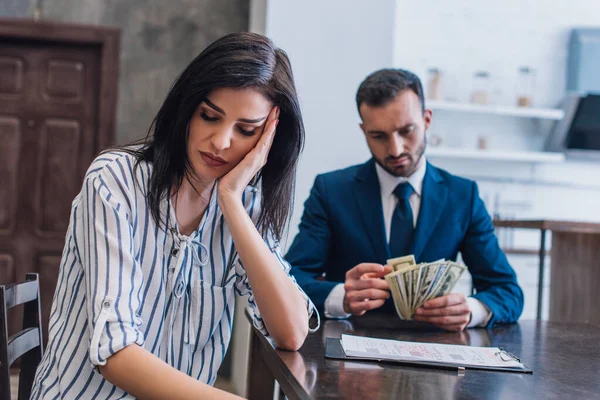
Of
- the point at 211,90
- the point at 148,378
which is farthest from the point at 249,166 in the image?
the point at 148,378

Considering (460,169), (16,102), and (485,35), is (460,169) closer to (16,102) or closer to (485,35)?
(485,35)

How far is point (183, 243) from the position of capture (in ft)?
4.71

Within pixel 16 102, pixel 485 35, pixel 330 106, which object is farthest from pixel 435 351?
pixel 485 35

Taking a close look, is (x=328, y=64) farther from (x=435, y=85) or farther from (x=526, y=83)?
(x=526, y=83)

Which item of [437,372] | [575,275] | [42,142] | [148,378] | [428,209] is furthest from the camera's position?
[42,142]

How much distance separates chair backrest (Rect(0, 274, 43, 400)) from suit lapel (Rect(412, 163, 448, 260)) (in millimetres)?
1121

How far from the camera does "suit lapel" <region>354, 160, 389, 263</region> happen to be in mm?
2250

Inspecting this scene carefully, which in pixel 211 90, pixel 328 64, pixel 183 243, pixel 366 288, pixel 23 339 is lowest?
pixel 23 339

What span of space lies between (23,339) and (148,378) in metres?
0.45

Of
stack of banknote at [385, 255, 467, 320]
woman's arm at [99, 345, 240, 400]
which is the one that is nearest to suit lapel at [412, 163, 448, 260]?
stack of banknote at [385, 255, 467, 320]

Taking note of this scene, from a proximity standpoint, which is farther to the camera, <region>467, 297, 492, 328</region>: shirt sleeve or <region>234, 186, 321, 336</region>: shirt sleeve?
<region>467, 297, 492, 328</region>: shirt sleeve

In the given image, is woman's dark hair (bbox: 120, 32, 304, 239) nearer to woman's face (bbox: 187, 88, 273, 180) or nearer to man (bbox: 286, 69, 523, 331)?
woman's face (bbox: 187, 88, 273, 180)

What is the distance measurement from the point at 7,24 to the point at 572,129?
4.09 meters

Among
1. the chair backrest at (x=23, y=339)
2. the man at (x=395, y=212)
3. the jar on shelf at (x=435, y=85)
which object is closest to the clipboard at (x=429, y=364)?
the chair backrest at (x=23, y=339)
